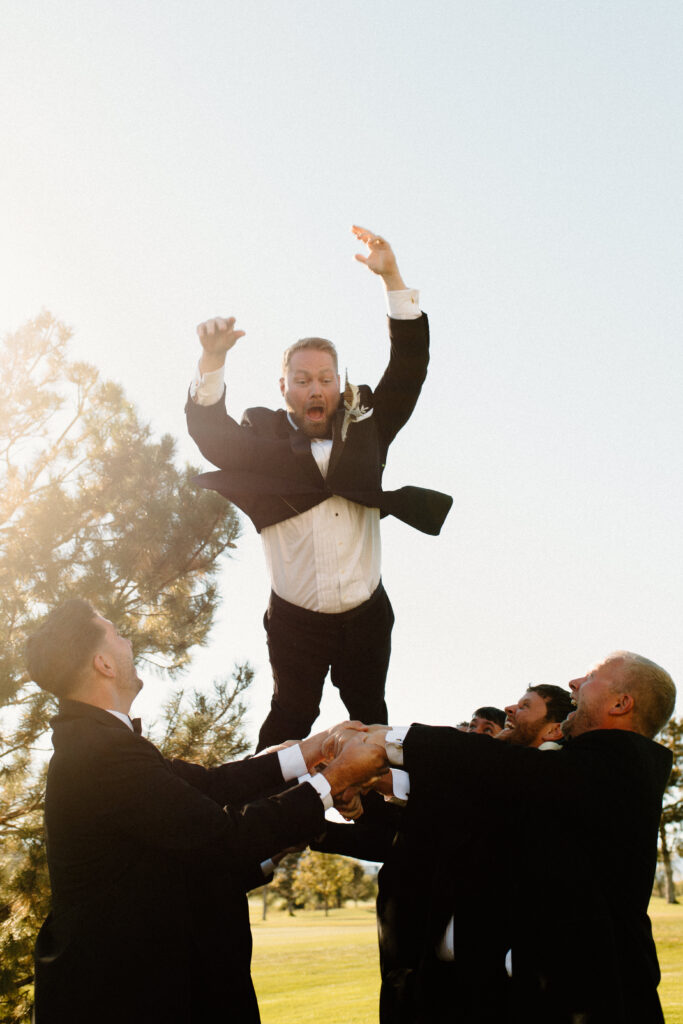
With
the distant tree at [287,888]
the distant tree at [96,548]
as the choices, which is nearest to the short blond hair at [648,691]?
the distant tree at [96,548]

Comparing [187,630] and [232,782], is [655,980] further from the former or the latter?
[187,630]

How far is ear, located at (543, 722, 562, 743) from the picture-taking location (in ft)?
12.6

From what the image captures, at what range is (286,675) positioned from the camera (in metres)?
3.40

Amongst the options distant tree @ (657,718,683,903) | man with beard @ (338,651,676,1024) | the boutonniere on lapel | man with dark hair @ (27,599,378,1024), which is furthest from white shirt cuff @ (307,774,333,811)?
distant tree @ (657,718,683,903)

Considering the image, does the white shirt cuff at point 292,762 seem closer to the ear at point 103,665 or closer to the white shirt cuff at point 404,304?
the ear at point 103,665

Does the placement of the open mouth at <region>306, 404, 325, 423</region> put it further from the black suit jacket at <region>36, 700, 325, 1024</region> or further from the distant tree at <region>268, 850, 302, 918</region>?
the distant tree at <region>268, 850, 302, 918</region>

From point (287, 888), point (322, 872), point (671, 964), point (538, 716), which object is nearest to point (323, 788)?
point (538, 716)

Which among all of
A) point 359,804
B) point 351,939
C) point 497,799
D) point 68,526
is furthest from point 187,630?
point 351,939

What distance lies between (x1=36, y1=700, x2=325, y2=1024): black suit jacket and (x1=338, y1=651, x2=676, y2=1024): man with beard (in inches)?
21.9

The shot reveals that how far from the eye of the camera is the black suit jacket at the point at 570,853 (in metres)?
2.58

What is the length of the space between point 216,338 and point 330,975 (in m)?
20.8

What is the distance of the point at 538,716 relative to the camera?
3875 millimetres

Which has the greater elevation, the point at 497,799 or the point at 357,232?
the point at 357,232

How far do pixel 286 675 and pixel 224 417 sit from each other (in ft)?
3.35
